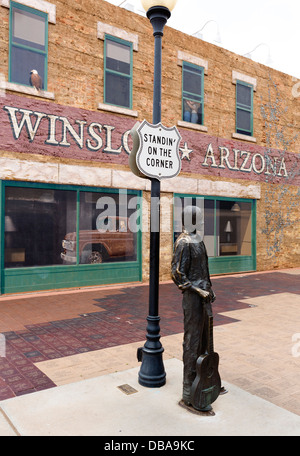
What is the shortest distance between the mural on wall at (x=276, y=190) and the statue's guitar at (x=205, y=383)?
11517 millimetres

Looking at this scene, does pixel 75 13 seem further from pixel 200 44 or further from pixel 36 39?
pixel 200 44

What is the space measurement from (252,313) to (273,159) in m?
8.88

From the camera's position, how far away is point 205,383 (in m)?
3.44

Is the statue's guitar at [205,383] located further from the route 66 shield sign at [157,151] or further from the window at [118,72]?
the window at [118,72]

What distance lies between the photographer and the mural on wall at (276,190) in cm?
1455

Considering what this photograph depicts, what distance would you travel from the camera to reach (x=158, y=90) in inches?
167

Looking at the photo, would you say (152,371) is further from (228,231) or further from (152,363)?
(228,231)

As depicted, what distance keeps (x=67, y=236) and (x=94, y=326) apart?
13.0 feet

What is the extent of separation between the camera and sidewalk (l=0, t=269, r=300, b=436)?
3242mm

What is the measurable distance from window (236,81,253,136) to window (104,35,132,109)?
15.2 feet

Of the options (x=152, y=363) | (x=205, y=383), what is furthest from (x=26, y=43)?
(x=205, y=383)

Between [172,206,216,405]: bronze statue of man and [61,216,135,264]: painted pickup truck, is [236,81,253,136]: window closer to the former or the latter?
[61,216,135,264]: painted pickup truck

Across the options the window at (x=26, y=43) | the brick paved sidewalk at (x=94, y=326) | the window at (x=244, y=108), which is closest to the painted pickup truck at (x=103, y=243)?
the brick paved sidewalk at (x=94, y=326)
